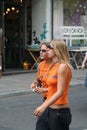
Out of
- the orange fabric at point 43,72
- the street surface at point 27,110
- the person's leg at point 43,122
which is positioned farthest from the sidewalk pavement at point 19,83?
the person's leg at point 43,122

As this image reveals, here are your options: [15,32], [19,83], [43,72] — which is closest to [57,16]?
[15,32]

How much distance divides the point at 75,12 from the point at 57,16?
51.1 inches

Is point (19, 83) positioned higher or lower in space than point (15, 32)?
lower

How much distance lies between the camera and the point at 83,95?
41.9 ft

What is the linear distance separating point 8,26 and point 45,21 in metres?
1.60

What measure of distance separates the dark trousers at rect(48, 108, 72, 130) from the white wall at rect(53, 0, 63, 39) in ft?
49.2

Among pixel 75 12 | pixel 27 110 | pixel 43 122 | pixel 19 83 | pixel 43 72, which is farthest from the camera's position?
pixel 75 12

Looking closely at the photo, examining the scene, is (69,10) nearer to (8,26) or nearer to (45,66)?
Result: (8,26)

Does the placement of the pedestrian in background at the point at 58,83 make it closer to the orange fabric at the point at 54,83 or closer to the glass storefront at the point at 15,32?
the orange fabric at the point at 54,83

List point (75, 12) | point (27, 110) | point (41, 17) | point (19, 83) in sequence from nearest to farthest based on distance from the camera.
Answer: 1. point (27, 110)
2. point (19, 83)
3. point (41, 17)
4. point (75, 12)

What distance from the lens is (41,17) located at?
65.2 ft

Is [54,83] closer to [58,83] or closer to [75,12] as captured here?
[58,83]

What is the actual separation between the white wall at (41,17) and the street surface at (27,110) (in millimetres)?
6101

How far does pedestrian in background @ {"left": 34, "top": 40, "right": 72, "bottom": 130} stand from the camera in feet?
16.0
